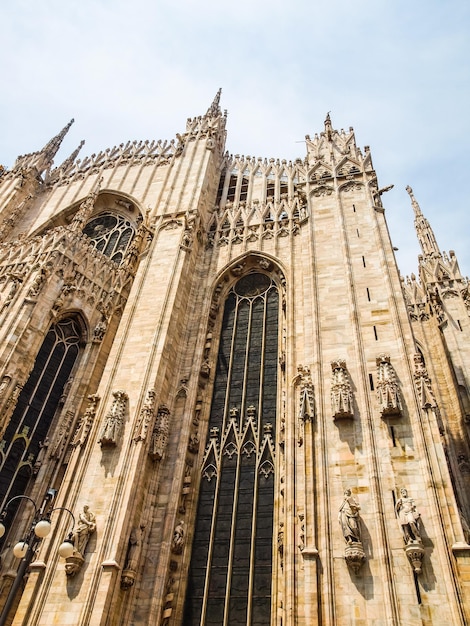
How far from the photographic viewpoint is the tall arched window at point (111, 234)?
934 inches

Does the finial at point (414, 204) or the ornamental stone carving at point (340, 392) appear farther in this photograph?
the finial at point (414, 204)

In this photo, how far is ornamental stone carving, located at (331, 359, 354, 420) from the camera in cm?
1322

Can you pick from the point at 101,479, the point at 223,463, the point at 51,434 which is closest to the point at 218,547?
the point at 223,463

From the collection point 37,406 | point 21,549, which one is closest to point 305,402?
point 21,549

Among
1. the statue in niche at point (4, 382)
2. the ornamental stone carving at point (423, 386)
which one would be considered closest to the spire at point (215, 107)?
the statue in niche at point (4, 382)

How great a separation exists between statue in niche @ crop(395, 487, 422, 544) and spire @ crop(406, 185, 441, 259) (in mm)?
15219

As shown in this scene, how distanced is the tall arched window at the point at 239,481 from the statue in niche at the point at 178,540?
501 millimetres

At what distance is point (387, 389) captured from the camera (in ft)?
43.5

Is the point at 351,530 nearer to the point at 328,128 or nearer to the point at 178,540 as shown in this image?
the point at 178,540

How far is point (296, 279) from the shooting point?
18875mm

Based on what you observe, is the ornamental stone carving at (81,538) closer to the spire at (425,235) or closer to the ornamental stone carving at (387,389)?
the ornamental stone carving at (387,389)

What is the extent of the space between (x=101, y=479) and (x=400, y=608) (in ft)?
25.5

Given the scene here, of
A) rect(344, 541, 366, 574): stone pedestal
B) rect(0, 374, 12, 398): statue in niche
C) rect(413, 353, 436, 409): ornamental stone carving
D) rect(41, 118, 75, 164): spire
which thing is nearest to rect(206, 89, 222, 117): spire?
rect(41, 118, 75, 164): spire

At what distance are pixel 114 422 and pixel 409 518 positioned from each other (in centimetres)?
803
